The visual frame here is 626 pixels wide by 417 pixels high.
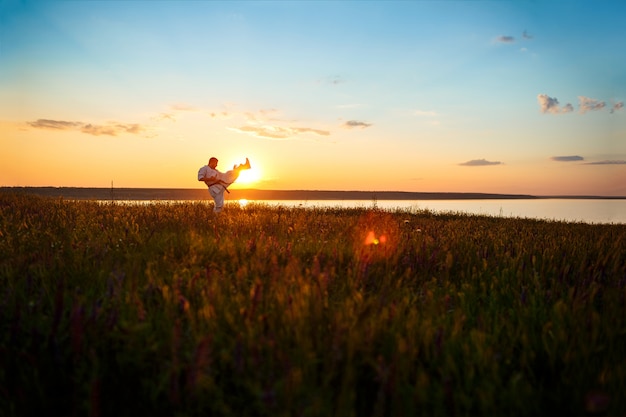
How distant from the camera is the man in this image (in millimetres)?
11555

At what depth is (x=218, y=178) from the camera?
11.6 m

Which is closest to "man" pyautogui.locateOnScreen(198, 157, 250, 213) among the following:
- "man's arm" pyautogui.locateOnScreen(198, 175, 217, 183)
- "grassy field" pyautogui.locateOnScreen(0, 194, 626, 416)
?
"man's arm" pyautogui.locateOnScreen(198, 175, 217, 183)

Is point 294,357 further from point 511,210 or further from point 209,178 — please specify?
point 511,210

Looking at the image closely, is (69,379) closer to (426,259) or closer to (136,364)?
(136,364)

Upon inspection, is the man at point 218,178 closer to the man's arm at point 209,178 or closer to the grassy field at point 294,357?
the man's arm at point 209,178

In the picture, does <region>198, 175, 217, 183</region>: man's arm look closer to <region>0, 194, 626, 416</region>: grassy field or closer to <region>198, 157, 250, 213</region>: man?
<region>198, 157, 250, 213</region>: man

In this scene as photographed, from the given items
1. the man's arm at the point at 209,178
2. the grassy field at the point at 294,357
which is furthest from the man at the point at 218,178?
the grassy field at the point at 294,357

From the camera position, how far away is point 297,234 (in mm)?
6254

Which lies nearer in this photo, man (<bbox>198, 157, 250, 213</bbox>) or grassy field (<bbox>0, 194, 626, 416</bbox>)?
grassy field (<bbox>0, 194, 626, 416</bbox>)

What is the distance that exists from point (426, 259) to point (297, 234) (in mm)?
2293

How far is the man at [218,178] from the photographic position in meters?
11.6

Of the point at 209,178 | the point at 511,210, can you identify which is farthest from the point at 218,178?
the point at 511,210

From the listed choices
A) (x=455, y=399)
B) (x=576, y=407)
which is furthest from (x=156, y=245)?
(x=576, y=407)

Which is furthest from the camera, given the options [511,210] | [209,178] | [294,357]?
[511,210]
